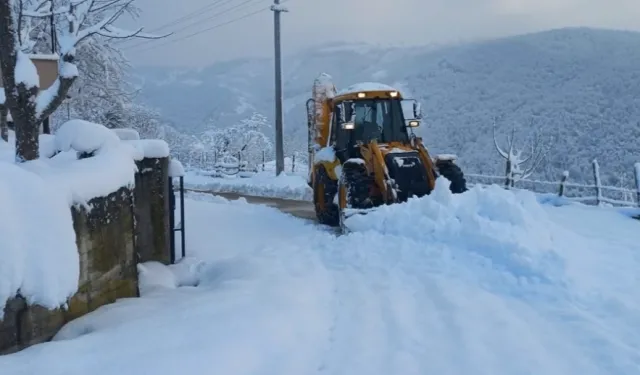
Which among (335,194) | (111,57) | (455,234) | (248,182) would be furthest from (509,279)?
(111,57)

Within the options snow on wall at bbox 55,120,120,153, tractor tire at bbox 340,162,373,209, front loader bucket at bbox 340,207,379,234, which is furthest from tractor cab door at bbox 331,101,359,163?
snow on wall at bbox 55,120,120,153

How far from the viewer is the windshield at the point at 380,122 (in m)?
13.1

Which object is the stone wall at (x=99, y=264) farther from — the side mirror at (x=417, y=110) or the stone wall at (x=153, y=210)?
the side mirror at (x=417, y=110)

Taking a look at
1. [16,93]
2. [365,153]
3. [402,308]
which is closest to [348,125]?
[365,153]

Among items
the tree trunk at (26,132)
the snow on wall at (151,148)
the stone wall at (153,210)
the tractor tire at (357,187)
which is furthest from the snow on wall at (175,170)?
the tractor tire at (357,187)

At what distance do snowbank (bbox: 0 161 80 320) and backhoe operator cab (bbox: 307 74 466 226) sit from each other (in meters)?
6.40

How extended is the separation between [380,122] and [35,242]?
9291 millimetres

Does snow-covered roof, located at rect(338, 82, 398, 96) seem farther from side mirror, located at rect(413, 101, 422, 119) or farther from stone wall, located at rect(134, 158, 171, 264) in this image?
stone wall, located at rect(134, 158, 171, 264)

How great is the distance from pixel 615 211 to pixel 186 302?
1120 centimetres

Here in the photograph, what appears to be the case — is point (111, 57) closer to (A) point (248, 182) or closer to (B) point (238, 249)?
(A) point (248, 182)

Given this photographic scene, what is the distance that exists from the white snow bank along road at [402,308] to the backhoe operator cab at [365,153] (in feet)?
5.00

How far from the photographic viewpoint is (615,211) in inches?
550

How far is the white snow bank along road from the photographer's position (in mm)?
4691

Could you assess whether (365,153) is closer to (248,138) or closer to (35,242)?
(35,242)
